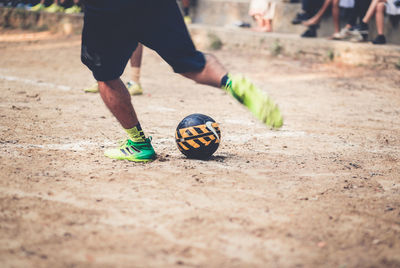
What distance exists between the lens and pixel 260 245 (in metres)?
2.38

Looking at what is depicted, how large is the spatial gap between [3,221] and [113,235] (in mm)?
644

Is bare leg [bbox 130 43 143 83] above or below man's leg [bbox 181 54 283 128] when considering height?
below

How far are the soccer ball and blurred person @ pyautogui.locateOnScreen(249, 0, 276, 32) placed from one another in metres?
7.46

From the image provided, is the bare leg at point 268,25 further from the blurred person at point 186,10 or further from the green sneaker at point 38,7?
the green sneaker at point 38,7

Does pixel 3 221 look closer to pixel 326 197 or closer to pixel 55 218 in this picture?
pixel 55 218

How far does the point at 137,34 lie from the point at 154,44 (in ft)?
0.46

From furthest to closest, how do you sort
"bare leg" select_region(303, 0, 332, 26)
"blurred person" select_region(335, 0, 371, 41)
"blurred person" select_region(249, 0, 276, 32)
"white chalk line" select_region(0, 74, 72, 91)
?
"blurred person" select_region(249, 0, 276, 32) < "bare leg" select_region(303, 0, 332, 26) < "blurred person" select_region(335, 0, 371, 41) < "white chalk line" select_region(0, 74, 72, 91)

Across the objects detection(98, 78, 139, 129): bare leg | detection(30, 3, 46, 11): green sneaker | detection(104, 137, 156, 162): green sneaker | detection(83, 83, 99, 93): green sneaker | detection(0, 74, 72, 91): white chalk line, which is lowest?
detection(30, 3, 46, 11): green sneaker

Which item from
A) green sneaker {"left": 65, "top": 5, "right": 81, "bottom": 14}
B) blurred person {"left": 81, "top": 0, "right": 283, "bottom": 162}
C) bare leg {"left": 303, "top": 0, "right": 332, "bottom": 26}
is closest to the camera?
blurred person {"left": 81, "top": 0, "right": 283, "bottom": 162}

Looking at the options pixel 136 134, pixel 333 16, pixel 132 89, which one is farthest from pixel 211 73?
pixel 333 16

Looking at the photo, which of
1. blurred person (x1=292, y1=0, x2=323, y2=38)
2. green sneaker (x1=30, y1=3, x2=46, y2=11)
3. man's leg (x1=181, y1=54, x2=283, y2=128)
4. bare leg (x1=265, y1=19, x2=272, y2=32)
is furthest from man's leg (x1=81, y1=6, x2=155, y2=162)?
green sneaker (x1=30, y1=3, x2=46, y2=11)

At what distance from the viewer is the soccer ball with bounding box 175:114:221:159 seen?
3721mm

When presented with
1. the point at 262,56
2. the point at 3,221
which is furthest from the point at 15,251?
the point at 262,56

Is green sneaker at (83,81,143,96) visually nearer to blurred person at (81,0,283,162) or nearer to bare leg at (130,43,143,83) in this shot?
bare leg at (130,43,143,83)
